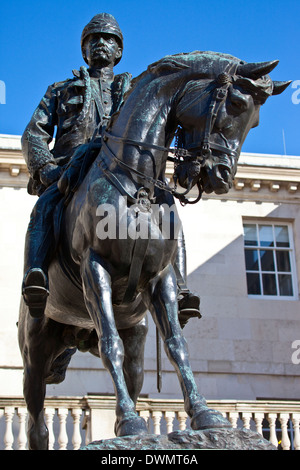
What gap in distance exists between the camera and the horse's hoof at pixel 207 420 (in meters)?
6.05

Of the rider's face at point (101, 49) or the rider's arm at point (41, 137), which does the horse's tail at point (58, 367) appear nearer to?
the rider's arm at point (41, 137)

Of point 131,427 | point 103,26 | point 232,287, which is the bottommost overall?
point 131,427

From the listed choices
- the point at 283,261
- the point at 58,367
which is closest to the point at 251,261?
the point at 283,261

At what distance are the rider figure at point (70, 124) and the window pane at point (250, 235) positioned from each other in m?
13.9

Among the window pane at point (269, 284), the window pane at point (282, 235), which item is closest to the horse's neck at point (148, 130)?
the window pane at point (269, 284)

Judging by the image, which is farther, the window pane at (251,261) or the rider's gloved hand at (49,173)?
the window pane at (251,261)

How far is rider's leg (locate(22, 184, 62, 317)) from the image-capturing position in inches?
286

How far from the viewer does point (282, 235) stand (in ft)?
74.7

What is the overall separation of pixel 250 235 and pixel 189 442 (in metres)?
17.0

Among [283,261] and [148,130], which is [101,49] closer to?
[148,130]

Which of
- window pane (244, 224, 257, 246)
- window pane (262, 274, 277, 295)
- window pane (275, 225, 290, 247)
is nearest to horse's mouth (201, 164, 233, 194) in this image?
window pane (262, 274, 277, 295)

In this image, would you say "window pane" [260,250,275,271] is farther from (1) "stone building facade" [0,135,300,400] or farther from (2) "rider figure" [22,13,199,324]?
(2) "rider figure" [22,13,199,324]

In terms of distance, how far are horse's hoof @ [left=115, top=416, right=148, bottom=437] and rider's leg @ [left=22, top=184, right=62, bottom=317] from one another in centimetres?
159
